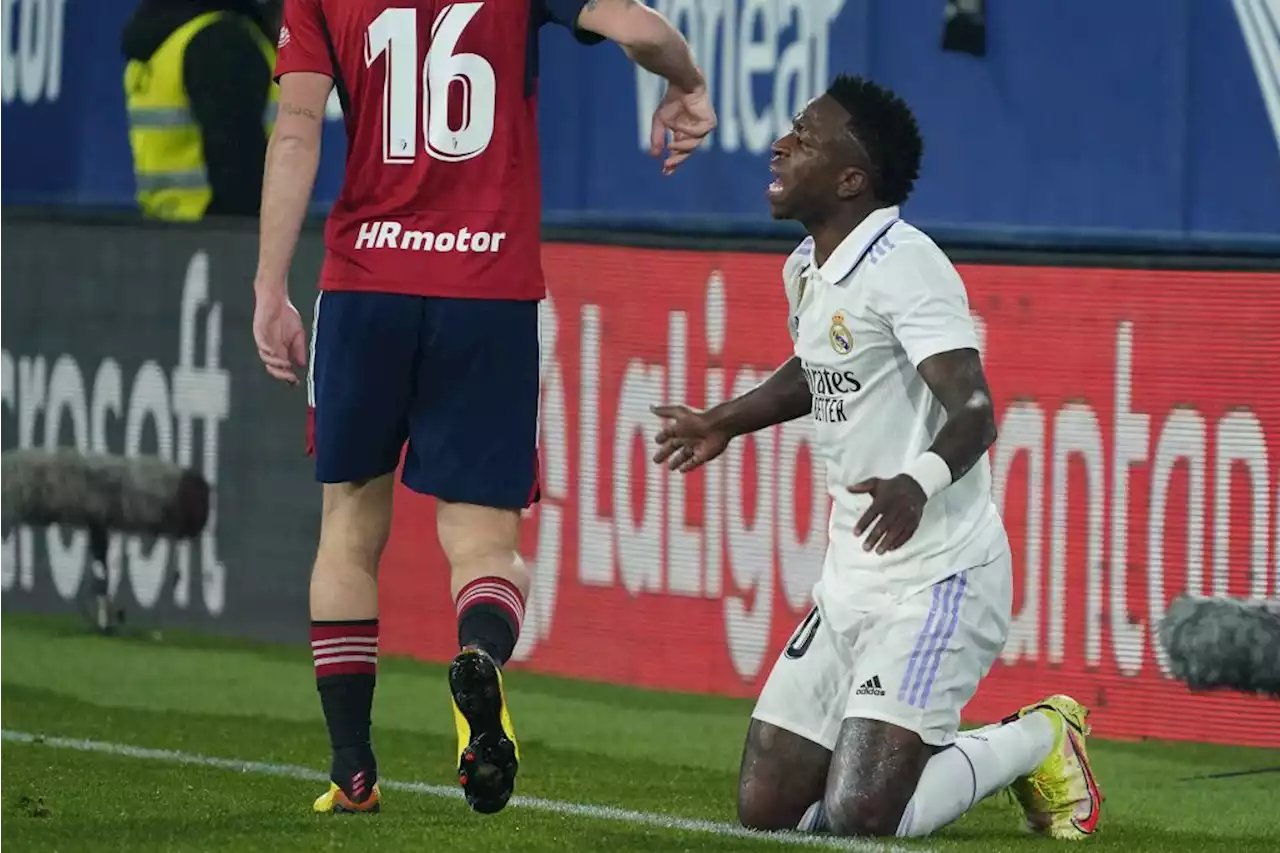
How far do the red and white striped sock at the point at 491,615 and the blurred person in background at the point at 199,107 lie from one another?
23.0 ft

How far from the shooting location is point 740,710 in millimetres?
9055

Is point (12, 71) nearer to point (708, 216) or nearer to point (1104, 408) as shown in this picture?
point (708, 216)

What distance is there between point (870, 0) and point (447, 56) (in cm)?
515

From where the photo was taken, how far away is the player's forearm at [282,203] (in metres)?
6.02

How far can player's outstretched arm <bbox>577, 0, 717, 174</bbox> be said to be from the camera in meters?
5.92

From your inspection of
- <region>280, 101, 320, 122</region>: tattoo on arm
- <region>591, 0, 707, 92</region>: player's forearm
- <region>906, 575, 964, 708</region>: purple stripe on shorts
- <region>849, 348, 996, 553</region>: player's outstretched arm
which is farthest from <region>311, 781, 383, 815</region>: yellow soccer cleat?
<region>591, 0, 707, 92</region>: player's forearm

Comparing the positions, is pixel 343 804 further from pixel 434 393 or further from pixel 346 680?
pixel 434 393

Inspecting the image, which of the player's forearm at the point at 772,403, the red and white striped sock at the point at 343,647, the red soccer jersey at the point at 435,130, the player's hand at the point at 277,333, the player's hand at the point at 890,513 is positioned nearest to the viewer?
the player's hand at the point at 890,513

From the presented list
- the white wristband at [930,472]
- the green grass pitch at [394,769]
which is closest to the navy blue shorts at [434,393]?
the green grass pitch at [394,769]

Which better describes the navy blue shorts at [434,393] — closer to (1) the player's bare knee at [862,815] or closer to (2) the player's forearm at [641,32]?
(2) the player's forearm at [641,32]

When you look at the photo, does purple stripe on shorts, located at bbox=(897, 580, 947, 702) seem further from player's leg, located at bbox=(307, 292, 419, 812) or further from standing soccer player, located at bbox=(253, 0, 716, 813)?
player's leg, located at bbox=(307, 292, 419, 812)

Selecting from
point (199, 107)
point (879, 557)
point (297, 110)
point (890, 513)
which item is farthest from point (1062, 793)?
point (199, 107)

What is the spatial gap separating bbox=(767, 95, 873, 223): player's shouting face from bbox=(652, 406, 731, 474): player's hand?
1.56 feet

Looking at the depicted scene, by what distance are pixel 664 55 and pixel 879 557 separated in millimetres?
1175
